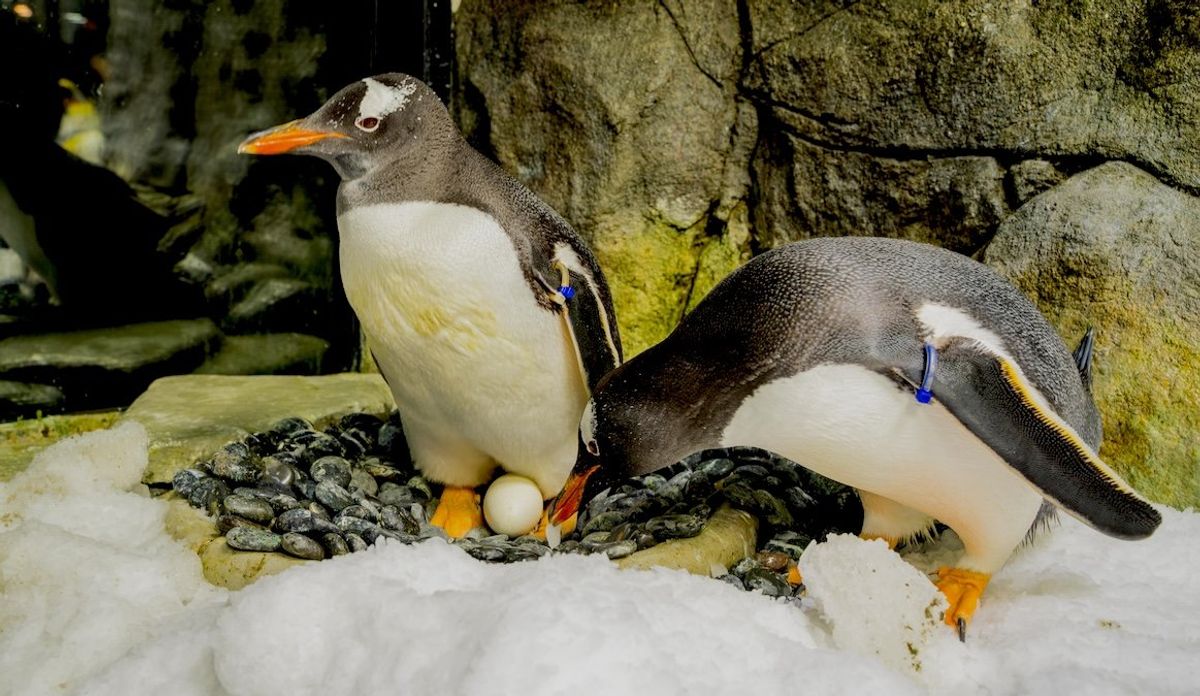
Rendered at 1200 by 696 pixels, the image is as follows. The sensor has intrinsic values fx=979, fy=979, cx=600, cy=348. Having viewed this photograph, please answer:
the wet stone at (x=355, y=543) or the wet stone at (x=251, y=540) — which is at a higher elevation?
the wet stone at (x=251, y=540)

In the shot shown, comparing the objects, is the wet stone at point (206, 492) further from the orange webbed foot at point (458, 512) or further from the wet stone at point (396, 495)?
the orange webbed foot at point (458, 512)

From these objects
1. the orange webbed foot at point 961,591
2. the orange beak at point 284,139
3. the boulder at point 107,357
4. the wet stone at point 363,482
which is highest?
the orange beak at point 284,139

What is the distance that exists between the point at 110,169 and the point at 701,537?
2441 millimetres

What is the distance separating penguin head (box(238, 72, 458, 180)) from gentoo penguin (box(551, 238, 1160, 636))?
2.26 ft

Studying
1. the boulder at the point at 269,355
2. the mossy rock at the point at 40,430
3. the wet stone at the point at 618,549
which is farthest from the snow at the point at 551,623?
the boulder at the point at 269,355

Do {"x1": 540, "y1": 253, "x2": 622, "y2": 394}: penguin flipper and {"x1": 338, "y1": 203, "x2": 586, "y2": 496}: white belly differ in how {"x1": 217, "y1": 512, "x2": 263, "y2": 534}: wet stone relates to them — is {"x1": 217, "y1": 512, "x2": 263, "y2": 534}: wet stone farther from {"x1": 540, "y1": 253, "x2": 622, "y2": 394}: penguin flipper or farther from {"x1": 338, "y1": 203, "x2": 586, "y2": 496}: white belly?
{"x1": 540, "y1": 253, "x2": 622, "y2": 394}: penguin flipper

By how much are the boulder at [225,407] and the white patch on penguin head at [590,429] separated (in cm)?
105

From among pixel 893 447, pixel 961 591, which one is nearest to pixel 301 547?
pixel 893 447

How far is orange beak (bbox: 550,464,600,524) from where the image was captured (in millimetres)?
1991

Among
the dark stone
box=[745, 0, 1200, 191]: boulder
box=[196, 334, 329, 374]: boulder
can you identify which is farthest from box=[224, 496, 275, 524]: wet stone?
box=[745, 0, 1200, 191]: boulder

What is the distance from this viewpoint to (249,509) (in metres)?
2.06

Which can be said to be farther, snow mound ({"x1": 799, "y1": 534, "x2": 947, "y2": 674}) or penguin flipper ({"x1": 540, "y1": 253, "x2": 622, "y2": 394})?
penguin flipper ({"x1": 540, "y1": 253, "x2": 622, "y2": 394})

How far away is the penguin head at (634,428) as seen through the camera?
→ 187 cm

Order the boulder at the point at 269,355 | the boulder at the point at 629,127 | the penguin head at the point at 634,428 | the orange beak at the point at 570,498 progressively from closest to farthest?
the penguin head at the point at 634,428, the orange beak at the point at 570,498, the boulder at the point at 629,127, the boulder at the point at 269,355
